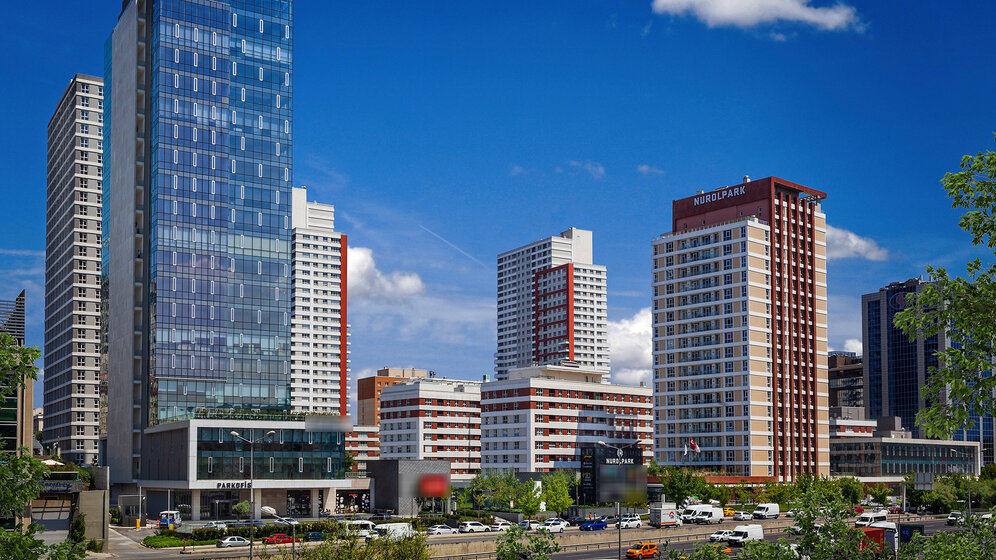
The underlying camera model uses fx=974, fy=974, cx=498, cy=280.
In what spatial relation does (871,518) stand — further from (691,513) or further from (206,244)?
(206,244)

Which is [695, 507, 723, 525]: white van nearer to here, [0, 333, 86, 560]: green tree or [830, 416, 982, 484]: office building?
[830, 416, 982, 484]: office building

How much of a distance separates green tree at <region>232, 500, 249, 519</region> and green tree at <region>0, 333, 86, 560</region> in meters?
96.2

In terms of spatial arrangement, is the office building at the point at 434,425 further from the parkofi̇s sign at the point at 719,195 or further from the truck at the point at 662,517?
the truck at the point at 662,517

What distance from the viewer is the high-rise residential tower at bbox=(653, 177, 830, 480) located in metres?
161

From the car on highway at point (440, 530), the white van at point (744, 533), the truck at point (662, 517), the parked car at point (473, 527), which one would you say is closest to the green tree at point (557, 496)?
the truck at point (662, 517)

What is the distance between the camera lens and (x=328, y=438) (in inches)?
5157

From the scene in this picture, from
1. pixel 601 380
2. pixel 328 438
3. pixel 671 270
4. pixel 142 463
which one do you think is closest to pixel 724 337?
pixel 671 270

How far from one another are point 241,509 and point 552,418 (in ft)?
219

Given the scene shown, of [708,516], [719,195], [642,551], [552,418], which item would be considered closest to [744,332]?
[719,195]

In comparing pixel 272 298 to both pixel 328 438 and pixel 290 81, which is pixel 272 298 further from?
pixel 290 81

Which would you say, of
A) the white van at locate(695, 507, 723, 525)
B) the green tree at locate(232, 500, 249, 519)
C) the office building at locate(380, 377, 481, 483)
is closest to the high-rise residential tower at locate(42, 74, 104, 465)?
the office building at locate(380, 377, 481, 483)

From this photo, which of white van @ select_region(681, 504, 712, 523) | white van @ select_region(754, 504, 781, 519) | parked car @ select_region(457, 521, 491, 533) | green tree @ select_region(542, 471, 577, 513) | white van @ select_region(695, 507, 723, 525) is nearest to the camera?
parked car @ select_region(457, 521, 491, 533)

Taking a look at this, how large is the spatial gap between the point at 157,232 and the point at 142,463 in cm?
3322

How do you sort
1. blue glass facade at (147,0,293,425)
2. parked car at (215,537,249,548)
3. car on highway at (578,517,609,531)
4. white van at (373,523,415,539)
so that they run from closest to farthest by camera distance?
white van at (373,523,415,539) → parked car at (215,537,249,548) → car on highway at (578,517,609,531) → blue glass facade at (147,0,293,425)
